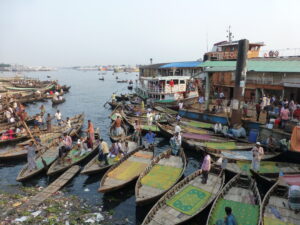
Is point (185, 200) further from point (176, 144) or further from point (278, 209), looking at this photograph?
point (176, 144)

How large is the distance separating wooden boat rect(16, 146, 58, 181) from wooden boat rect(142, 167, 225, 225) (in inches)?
320

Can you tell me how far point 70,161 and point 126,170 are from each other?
4.20m

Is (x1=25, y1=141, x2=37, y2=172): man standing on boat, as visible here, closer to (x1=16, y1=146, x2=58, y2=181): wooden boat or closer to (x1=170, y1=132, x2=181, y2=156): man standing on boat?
(x1=16, y1=146, x2=58, y2=181): wooden boat

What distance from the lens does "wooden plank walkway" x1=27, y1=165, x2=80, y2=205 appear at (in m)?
11.0

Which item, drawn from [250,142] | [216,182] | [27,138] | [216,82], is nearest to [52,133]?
[27,138]

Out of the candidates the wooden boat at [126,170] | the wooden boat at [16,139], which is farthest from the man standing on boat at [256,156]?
the wooden boat at [16,139]

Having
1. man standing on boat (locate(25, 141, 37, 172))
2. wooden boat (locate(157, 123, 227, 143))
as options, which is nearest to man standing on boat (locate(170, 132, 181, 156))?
wooden boat (locate(157, 123, 227, 143))

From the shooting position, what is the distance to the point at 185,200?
1037 cm

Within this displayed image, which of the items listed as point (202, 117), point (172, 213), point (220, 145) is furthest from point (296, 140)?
point (202, 117)

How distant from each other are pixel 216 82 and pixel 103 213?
2352 centimetres

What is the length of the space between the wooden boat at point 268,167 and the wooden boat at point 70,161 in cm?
960

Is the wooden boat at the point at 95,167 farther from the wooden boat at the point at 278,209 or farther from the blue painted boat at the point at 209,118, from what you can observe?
the blue painted boat at the point at 209,118

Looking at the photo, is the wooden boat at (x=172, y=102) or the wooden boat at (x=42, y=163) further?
the wooden boat at (x=172, y=102)

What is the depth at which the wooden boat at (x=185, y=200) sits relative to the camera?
9.09m
